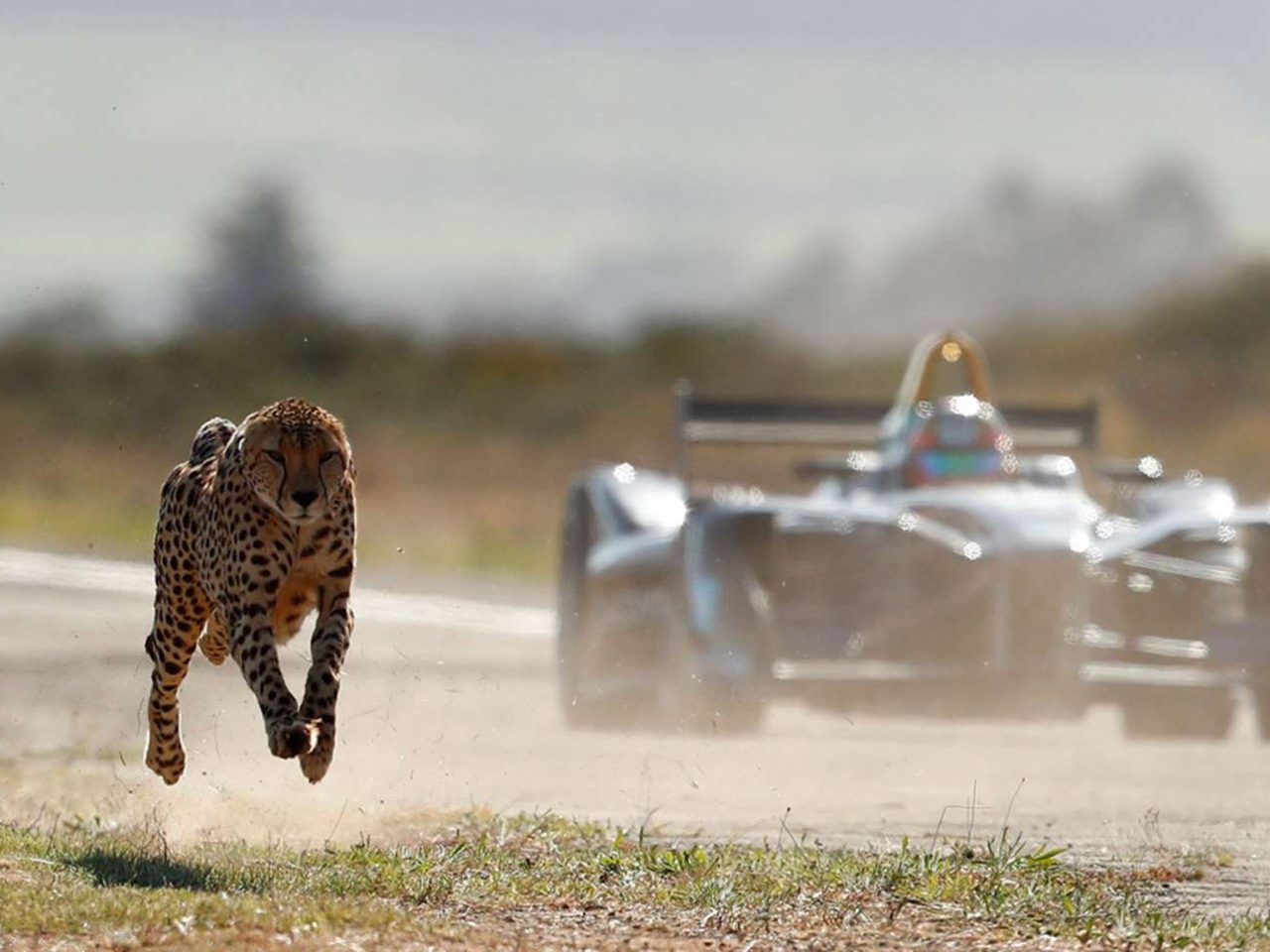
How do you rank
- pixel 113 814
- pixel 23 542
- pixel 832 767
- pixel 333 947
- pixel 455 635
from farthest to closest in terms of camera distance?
pixel 23 542 → pixel 455 635 → pixel 832 767 → pixel 113 814 → pixel 333 947

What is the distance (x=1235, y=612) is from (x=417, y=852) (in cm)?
659

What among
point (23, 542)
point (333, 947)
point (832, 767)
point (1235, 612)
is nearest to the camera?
point (333, 947)

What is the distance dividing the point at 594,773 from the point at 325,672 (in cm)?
427

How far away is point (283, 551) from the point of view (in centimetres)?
970

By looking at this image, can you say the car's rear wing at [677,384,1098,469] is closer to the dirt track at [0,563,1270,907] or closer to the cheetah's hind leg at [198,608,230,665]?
the dirt track at [0,563,1270,907]

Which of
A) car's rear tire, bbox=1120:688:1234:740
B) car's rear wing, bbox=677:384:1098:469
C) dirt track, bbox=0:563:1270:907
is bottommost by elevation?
dirt track, bbox=0:563:1270:907

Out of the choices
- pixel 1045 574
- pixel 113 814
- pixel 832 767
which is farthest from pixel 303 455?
pixel 1045 574

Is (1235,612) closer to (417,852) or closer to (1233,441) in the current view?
(417,852)

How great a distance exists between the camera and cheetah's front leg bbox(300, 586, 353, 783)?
29.5 ft

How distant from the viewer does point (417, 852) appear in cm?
988

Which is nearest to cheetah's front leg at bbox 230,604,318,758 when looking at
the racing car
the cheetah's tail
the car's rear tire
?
the cheetah's tail

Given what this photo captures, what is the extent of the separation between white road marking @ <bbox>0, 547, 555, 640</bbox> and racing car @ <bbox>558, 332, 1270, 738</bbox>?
6.48 m

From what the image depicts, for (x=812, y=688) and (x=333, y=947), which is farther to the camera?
(x=812, y=688)

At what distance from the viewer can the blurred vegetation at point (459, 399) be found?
781 inches
